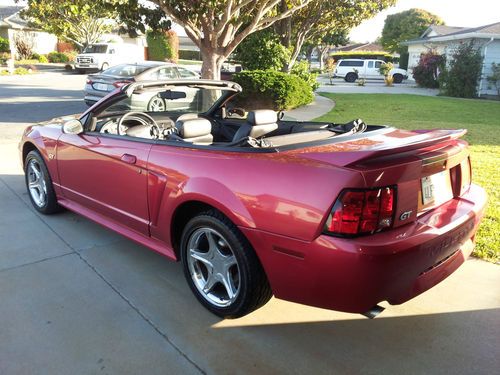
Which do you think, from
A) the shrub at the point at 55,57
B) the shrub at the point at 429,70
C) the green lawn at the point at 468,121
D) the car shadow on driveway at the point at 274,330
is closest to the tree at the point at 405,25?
the shrub at the point at 429,70

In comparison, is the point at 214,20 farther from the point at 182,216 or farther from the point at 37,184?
the point at 182,216

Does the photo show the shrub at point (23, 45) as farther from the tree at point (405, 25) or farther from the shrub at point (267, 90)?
the tree at point (405, 25)

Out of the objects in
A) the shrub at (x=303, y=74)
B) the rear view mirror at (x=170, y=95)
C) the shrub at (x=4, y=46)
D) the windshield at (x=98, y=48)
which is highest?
the shrub at (x=4, y=46)

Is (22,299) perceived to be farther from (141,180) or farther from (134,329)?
(141,180)

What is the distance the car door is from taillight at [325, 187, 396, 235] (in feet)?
5.16

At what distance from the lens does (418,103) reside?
1752 centimetres

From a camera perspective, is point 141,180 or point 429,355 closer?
point 429,355

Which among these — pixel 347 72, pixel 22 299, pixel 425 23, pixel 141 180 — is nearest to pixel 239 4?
pixel 141 180

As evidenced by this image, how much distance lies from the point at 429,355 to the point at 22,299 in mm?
2711

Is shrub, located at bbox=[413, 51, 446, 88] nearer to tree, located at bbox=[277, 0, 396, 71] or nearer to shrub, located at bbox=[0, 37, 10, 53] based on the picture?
tree, located at bbox=[277, 0, 396, 71]

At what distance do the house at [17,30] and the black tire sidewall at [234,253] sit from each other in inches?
1702

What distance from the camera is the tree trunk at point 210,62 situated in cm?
1184

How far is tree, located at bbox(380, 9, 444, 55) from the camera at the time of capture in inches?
2177

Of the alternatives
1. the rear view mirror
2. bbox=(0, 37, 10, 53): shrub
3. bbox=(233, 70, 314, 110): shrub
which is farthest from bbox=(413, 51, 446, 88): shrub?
bbox=(0, 37, 10, 53): shrub
